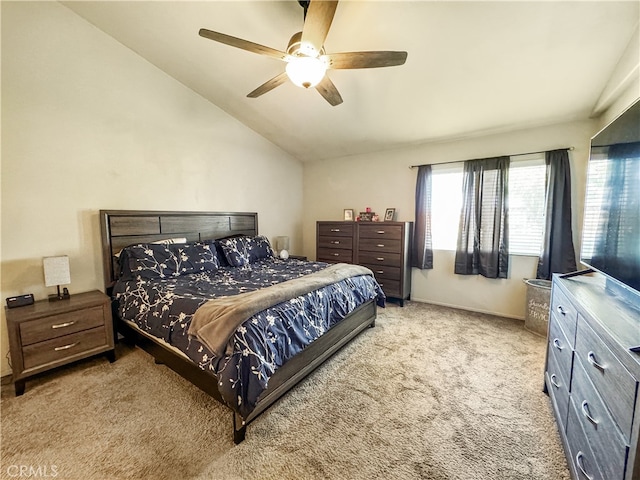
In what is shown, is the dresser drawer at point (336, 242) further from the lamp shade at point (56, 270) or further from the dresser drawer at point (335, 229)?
the lamp shade at point (56, 270)

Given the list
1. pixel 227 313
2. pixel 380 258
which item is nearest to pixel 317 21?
pixel 227 313

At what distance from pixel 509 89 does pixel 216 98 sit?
3.28 metres

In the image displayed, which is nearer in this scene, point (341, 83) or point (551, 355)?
point (551, 355)

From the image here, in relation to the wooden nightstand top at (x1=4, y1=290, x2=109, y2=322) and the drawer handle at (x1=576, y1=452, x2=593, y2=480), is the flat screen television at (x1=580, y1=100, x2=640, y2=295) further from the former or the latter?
the wooden nightstand top at (x1=4, y1=290, x2=109, y2=322)

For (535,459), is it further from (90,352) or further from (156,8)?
(156,8)

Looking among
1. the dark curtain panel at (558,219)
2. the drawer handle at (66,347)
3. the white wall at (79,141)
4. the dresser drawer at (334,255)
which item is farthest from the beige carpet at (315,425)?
the dresser drawer at (334,255)

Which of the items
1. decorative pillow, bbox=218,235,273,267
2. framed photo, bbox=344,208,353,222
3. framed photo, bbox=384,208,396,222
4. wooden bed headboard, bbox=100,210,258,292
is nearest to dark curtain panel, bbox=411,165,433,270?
framed photo, bbox=384,208,396,222

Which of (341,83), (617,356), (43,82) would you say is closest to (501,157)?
(341,83)

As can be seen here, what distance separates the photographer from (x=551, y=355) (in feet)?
6.07

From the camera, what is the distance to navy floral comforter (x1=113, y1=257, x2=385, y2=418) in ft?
4.85

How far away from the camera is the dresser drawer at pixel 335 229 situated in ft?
13.3

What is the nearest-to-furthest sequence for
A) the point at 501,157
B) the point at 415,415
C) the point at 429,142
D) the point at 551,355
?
1. the point at 415,415
2. the point at 551,355
3. the point at 501,157
4. the point at 429,142

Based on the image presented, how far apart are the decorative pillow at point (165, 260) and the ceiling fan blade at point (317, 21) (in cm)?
226

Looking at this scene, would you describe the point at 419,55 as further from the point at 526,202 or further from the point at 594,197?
the point at 526,202
